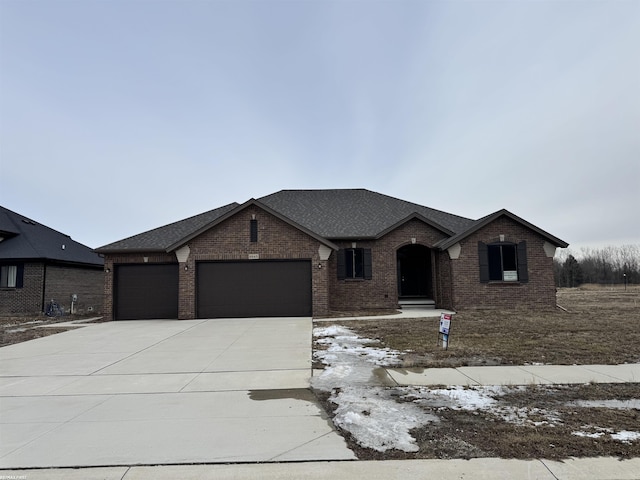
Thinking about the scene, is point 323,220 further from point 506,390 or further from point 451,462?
point 451,462

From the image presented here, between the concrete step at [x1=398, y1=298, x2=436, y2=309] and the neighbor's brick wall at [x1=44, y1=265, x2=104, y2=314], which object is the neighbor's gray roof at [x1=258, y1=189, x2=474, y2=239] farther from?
the neighbor's brick wall at [x1=44, y1=265, x2=104, y2=314]

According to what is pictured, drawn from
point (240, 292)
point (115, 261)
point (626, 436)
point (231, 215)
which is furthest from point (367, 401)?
point (115, 261)

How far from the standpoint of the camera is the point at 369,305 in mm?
18609

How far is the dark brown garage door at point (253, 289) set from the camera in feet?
54.0

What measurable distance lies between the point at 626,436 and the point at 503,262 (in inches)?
566

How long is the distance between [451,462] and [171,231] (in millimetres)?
17784

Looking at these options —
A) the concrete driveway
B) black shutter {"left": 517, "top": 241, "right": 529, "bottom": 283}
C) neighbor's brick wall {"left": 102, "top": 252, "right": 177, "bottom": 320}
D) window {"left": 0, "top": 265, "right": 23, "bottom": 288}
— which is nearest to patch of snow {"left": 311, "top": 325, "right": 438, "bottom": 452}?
the concrete driveway

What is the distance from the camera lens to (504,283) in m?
17.1

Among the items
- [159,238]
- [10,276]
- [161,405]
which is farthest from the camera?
[10,276]

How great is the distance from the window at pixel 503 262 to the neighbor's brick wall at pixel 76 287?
22.3 meters

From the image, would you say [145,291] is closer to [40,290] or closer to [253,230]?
[253,230]

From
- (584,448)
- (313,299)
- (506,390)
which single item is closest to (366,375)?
(506,390)

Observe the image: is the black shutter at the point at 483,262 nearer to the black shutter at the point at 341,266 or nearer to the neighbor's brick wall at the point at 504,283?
the neighbor's brick wall at the point at 504,283

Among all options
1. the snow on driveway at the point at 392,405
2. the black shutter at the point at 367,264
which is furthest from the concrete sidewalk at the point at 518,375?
the black shutter at the point at 367,264
